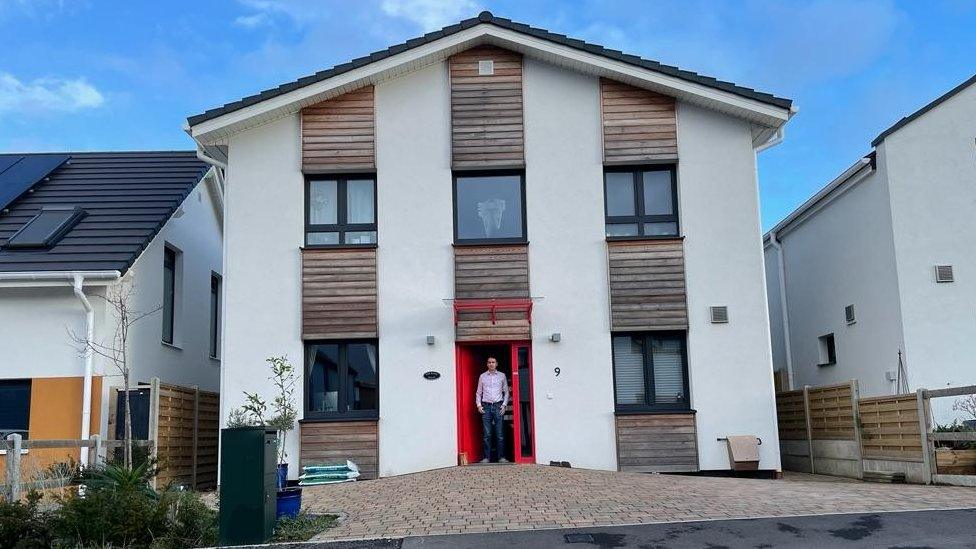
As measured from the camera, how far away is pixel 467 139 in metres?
15.3

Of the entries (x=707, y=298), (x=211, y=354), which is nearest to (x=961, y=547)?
(x=707, y=298)

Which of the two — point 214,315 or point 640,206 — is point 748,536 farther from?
point 214,315

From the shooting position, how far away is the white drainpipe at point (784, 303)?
19.3 metres

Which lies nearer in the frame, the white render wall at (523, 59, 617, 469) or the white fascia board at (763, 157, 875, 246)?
the white render wall at (523, 59, 617, 469)

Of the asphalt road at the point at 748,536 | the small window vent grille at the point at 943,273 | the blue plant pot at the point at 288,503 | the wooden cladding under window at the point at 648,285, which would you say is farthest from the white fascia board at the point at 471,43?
the asphalt road at the point at 748,536

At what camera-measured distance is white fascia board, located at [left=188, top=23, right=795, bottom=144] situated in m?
14.9

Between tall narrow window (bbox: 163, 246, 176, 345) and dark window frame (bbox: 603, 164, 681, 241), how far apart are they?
8.08 m

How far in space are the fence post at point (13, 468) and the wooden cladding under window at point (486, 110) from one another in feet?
25.1

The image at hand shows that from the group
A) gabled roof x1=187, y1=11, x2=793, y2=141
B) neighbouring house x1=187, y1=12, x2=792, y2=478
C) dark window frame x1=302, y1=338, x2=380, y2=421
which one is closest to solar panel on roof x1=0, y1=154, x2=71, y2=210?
neighbouring house x1=187, y1=12, x2=792, y2=478

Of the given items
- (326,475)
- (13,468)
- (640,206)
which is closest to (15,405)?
(13,468)

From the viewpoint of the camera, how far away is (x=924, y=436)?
12336 mm

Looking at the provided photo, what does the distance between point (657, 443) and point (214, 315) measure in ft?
34.2

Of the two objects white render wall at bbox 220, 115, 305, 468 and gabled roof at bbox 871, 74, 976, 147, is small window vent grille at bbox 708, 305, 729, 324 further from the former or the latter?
white render wall at bbox 220, 115, 305, 468

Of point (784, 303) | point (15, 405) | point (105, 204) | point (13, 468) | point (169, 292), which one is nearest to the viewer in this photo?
point (13, 468)
